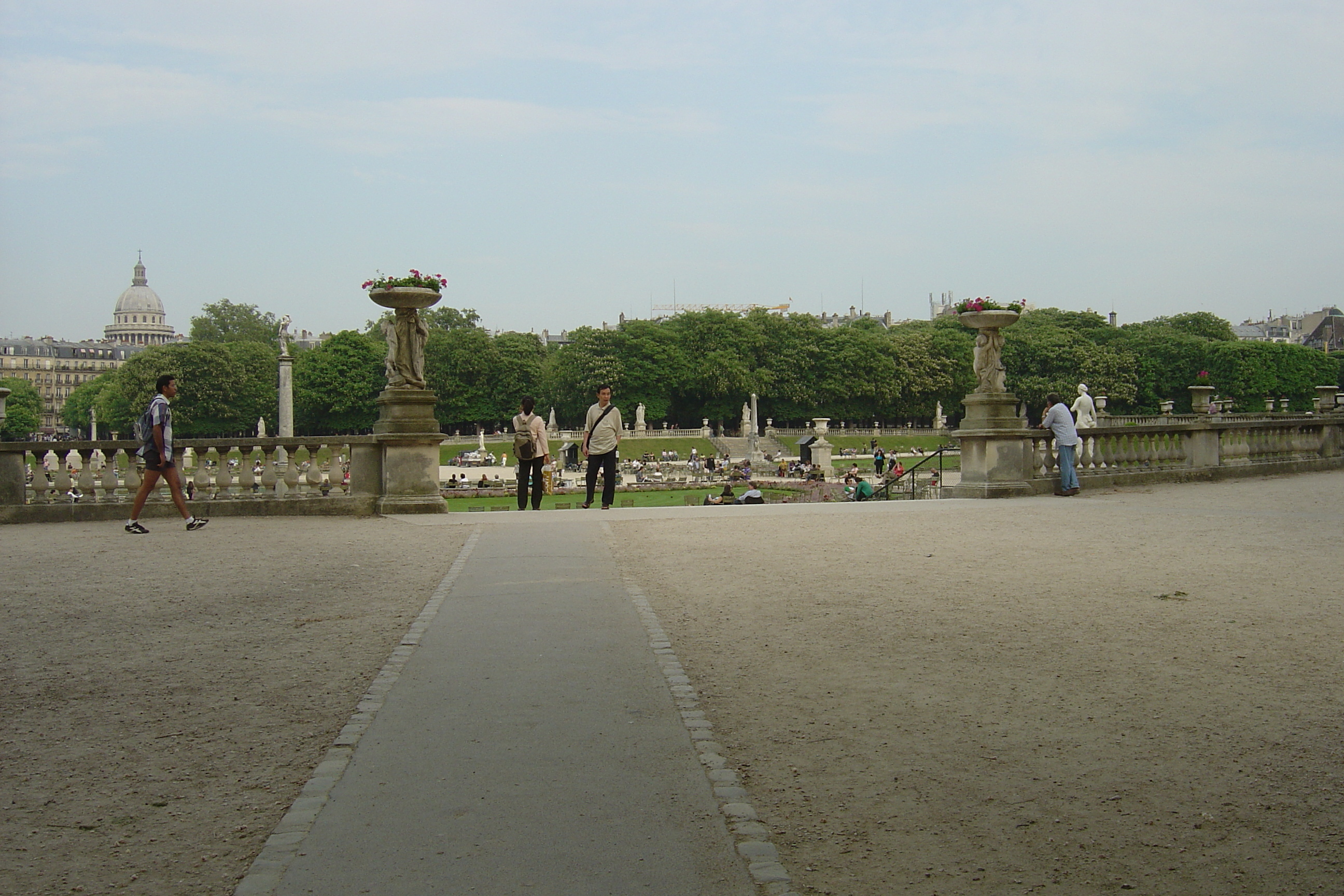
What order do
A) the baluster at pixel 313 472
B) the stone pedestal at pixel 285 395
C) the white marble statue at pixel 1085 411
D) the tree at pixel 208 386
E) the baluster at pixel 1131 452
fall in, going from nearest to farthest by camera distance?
the baluster at pixel 313 472 → the baluster at pixel 1131 452 → the white marble statue at pixel 1085 411 → the stone pedestal at pixel 285 395 → the tree at pixel 208 386

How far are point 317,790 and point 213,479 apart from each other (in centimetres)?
1191

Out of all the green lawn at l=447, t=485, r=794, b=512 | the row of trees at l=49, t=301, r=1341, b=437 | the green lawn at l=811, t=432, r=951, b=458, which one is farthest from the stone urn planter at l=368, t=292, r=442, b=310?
the row of trees at l=49, t=301, r=1341, b=437

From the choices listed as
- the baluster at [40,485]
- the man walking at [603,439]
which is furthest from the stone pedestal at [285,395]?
the man walking at [603,439]

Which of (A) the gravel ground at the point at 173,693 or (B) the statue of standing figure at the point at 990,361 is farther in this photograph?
(B) the statue of standing figure at the point at 990,361

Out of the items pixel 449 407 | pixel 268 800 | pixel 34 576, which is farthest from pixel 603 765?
pixel 449 407

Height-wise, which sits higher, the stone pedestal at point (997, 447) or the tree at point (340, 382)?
the tree at point (340, 382)

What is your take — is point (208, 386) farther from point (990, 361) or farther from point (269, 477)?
point (990, 361)

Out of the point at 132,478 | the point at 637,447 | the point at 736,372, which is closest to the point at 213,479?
the point at 132,478

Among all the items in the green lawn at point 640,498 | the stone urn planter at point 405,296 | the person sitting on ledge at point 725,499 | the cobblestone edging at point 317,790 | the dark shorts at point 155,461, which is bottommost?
the green lawn at point 640,498

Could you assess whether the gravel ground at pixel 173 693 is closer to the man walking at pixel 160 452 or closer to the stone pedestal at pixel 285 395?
the man walking at pixel 160 452

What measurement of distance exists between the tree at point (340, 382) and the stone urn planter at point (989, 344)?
77.8 m

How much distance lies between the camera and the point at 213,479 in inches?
598

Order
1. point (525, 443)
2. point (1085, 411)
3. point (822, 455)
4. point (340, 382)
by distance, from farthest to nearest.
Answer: point (340, 382) → point (822, 455) → point (1085, 411) → point (525, 443)

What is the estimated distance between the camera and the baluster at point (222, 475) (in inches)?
587
